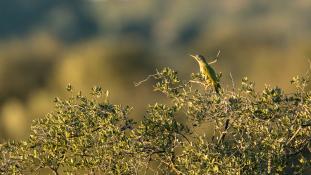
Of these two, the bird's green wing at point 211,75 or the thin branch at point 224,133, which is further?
the bird's green wing at point 211,75

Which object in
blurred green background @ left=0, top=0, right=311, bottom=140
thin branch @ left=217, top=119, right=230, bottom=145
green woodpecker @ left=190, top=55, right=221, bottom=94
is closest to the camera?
thin branch @ left=217, top=119, right=230, bottom=145

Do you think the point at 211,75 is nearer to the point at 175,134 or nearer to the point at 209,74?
the point at 209,74

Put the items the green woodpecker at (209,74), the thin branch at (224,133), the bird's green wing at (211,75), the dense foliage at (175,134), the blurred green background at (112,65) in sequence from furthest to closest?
the blurred green background at (112,65) → the bird's green wing at (211,75) → the green woodpecker at (209,74) → the thin branch at (224,133) → the dense foliage at (175,134)

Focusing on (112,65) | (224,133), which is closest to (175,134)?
(224,133)

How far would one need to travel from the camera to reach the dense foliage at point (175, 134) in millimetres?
11133

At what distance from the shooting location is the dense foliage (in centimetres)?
1113

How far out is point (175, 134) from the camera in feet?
37.8

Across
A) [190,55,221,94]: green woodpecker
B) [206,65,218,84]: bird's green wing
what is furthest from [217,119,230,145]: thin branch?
[206,65,218,84]: bird's green wing

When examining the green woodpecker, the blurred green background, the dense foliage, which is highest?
the blurred green background

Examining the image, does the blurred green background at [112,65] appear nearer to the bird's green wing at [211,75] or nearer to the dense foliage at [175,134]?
the bird's green wing at [211,75]

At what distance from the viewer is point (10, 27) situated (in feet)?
495

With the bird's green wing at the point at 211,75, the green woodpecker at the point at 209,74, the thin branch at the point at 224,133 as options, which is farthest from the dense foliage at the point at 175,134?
the bird's green wing at the point at 211,75

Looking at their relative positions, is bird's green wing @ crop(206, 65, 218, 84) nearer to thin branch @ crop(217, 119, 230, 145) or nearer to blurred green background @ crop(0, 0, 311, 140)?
blurred green background @ crop(0, 0, 311, 140)

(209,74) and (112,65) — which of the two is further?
(112,65)
